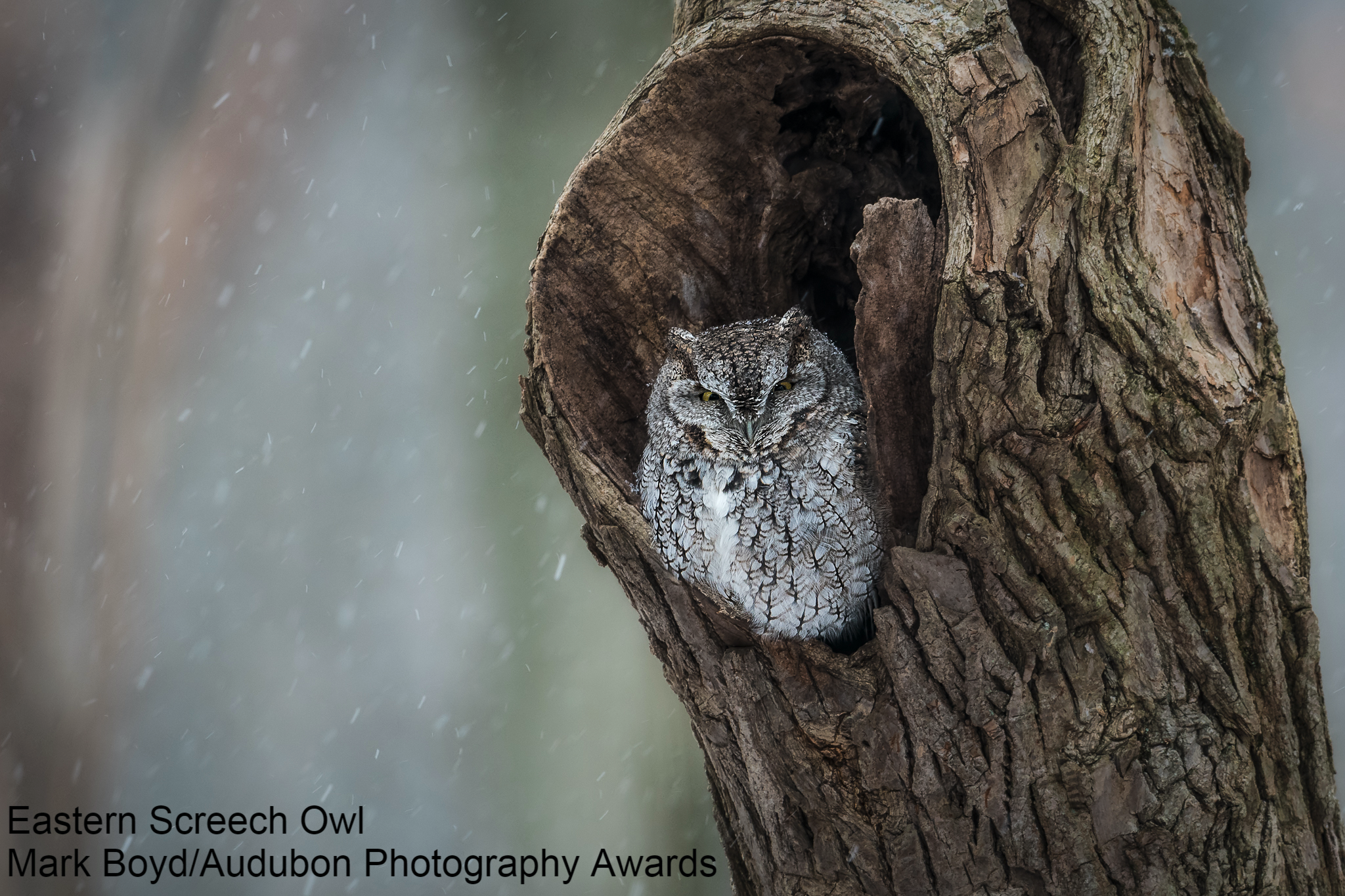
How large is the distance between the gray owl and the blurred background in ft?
5.91

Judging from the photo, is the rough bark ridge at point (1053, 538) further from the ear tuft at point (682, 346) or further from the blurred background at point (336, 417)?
the blurred background at point (336, 417)

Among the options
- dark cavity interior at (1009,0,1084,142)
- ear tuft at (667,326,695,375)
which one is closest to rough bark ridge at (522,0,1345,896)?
dark cavity interior at (1009,0,1084,142)

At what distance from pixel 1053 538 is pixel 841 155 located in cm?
108

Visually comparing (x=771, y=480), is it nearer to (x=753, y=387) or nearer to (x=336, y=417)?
(x=753, y=387)

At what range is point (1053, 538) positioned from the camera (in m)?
1.18

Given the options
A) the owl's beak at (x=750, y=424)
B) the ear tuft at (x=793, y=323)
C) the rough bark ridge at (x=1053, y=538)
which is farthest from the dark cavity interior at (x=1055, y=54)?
the owl's beak at (x=750, y=424)

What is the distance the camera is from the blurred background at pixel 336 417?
8.38 ft

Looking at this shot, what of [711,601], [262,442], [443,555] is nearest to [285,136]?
[262,442]

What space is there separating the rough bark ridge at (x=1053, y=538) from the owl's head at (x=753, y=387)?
26cm

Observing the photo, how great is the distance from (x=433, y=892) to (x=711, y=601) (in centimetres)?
261

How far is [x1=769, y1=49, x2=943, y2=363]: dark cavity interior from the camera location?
1.68 metres

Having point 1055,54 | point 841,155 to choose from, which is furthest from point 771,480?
point 1055,54

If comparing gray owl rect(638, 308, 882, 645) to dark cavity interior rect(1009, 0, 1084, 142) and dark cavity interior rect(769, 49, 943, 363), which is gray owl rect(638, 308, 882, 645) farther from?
dark cavity interior rect(1009, 0, 1084, 142)

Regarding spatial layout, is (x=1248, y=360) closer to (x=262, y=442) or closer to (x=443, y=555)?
(x=443, y=555)
